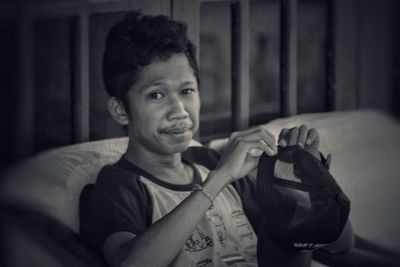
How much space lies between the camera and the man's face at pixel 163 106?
1.20 m

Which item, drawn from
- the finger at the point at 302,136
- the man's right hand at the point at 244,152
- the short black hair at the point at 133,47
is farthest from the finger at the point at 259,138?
the short black hair at the point at 133,47

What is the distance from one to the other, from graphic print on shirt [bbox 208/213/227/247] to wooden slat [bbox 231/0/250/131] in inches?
13.8

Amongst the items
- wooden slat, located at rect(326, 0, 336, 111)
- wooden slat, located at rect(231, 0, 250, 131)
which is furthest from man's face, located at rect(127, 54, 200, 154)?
wooden slat, located at rect(326, 0, 336, 111)

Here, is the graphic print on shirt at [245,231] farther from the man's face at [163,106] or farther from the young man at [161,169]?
the man's face at [163,106]

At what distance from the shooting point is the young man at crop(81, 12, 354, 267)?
1134 millimetres

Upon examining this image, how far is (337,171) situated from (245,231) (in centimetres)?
40

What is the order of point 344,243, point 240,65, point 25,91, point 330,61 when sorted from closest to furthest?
point 25,91, point 344,243, point 240,65, point 330,61

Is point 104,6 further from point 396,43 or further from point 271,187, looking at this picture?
point 396,43

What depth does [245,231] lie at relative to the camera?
1.32 m

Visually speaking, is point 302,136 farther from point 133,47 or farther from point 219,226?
point 133,47

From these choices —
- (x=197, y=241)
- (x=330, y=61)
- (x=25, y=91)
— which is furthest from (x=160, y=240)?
(x=330, y=61)

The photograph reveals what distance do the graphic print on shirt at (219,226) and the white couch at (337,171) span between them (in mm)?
182

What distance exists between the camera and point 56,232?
3.71ft

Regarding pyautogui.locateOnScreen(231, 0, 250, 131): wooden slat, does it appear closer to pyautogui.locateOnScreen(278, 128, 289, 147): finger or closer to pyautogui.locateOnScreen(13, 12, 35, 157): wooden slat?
pyautogui.locateOnScreen(278, 128, 289, 147): finger
